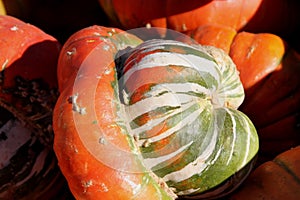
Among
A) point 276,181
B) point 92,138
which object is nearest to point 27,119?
point 92,138

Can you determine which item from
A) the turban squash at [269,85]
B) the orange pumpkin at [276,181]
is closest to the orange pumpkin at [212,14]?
the turban squash at [269,85]

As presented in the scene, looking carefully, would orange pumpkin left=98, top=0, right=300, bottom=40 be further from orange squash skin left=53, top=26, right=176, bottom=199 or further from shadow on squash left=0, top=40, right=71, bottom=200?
orange squash skin left=53, top=26, right=176, bottom=199

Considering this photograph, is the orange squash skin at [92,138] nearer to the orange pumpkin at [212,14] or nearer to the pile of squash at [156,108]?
the pile of squash at [156,108]

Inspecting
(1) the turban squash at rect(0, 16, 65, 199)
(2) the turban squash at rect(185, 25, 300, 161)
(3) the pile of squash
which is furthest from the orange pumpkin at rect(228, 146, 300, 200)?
(1) the turban squash at rect(0, 16, 65, 199)

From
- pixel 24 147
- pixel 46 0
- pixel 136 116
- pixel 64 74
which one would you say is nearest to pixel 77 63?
pixel 64 74

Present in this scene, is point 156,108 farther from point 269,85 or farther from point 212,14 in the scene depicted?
point 212,14

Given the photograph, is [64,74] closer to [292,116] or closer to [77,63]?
[77,63]
